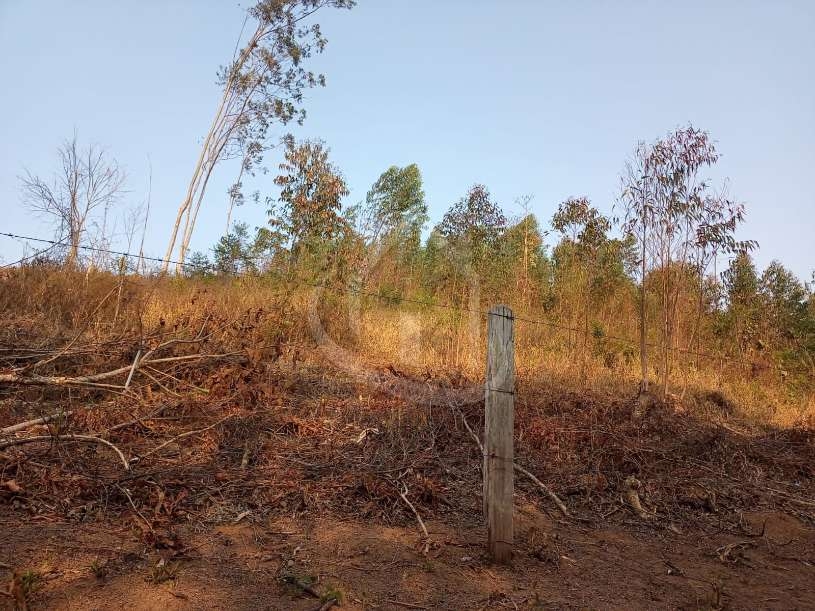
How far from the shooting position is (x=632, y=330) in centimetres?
1063

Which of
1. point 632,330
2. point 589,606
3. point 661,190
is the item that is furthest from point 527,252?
point 589,606

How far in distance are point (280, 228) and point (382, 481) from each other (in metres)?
8.04

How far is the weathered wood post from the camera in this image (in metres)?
2.87

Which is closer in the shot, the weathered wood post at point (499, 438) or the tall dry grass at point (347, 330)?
the weathered wood post at point (499, 438)

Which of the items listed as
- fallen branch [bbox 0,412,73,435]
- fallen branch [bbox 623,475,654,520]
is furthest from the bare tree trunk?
fallen branch [bbox 0,412,73,435]

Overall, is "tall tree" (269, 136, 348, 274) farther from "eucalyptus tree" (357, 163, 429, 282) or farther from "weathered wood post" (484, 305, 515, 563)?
"weathered wood post" (484, 305, 515, 563)

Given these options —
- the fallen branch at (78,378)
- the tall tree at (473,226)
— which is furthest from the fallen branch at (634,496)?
the tall tree at (473,226)

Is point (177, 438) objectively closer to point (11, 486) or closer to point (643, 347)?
point (11, 486)

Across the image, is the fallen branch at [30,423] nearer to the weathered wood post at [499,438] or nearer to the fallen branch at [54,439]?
the fallen branch at [54,439]

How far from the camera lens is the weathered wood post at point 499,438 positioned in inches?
113

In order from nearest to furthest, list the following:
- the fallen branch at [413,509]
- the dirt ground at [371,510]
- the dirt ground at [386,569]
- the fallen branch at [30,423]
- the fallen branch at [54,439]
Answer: the dirt ground at [386,569] < the dirt ground at [371,510] < the fallen branch at [413,509] < the fallen branch at [54,439] < the fallen branch at [30,423]

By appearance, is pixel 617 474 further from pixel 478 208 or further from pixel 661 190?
pixel 478 208

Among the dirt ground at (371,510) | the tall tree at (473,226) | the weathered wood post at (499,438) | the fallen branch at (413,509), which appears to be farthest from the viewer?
the tall tree at (473,226)

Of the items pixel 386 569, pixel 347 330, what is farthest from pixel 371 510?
pixel 347 330
